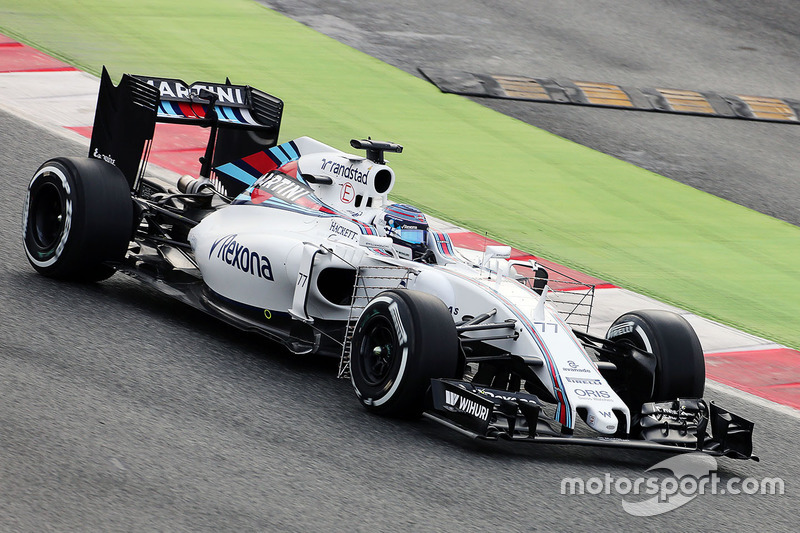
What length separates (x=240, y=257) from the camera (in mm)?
8305

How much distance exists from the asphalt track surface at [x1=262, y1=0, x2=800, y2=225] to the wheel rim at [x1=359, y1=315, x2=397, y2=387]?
9.55 meters

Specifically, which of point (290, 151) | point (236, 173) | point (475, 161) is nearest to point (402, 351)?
point (290, 151)

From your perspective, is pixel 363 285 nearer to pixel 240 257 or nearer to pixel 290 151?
pixel 240 257

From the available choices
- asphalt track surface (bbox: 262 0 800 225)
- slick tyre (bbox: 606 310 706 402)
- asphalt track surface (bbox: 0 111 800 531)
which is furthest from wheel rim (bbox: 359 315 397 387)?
asphalt track surface (bbox: 262 0 800 225)

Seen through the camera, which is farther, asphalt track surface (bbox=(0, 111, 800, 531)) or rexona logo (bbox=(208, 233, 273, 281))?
rexona logo (bbox=(208, 233, 273, 281))

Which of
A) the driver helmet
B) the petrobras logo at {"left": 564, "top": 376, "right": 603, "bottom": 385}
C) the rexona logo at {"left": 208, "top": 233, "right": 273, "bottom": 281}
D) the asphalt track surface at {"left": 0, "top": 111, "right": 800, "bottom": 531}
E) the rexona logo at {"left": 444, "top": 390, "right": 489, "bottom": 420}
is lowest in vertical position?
the asphalt track surface at {"left": 0, "top": 111, "right": 800, "bottom": 531}

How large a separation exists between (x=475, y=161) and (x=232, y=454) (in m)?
10.1

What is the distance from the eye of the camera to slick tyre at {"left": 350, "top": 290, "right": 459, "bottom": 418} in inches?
268

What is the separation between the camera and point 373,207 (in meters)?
8.63

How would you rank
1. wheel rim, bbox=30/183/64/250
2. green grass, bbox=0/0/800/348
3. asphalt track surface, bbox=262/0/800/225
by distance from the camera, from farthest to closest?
1. asphalt track surface, bbox=262/0/800/225
2. green grass, bbox=0/0/800/348
3. wheel rim, bbox=30/183/64/250

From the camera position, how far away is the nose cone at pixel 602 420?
6.84 meters

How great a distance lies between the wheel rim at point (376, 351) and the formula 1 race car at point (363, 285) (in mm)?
12

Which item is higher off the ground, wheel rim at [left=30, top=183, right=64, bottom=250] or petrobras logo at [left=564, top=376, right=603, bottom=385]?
petrobras logo at [left=564, top=376, right=603, bottom=385]

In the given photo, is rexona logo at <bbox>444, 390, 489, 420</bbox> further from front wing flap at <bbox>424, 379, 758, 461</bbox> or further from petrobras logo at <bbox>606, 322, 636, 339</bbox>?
petrobras logo at <bbox>606, 322, 636, 339</bbox>
